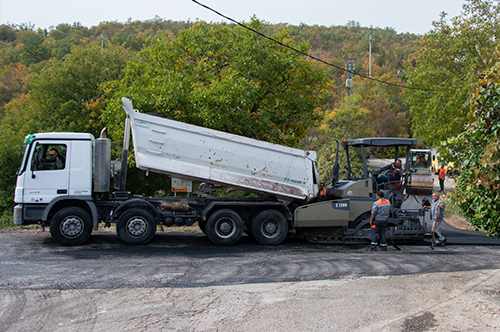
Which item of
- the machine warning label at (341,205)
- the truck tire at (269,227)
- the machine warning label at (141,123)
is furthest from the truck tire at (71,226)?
the machine warning label at (341,205)

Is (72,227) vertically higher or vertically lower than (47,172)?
lower

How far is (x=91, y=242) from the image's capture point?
10.8 m

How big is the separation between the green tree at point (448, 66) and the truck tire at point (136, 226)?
17693mm

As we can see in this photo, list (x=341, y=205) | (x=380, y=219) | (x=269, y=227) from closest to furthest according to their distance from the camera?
1. (x=380, y=219)
2. (x=341, y=205)
3. (x=269, y=227)

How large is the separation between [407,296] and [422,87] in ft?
64.7

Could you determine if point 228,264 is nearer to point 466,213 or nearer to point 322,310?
point 322,310

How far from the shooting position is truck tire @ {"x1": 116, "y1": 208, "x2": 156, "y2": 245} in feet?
34.0

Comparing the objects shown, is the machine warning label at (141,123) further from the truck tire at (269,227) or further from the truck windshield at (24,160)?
the truck tire at (269,227)

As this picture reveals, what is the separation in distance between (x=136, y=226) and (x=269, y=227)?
3241mm

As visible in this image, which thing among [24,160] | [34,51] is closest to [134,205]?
[24,160]

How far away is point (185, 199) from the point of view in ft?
35.7

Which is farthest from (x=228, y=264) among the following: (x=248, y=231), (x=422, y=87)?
(x=422, y=87)

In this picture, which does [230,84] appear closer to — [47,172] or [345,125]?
[47,172]

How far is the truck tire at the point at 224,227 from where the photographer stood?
35.3ft
